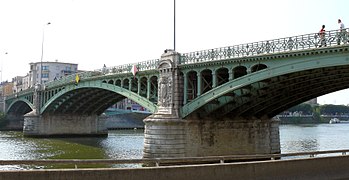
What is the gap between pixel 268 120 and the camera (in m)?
43.0

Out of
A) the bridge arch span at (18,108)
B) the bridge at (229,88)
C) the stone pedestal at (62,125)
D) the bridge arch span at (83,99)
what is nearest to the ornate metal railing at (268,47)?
the bridge at (229,88)

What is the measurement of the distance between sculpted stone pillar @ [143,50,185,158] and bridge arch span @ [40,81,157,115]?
13.5 meters

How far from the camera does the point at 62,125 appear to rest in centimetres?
7612

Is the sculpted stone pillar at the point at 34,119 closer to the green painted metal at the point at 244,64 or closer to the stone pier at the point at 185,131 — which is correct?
the green painted metal at the point at 244,64

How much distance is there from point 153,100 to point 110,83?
39.1 feet

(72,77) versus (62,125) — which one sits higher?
(72,77)

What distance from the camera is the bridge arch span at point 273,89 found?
27812 mm

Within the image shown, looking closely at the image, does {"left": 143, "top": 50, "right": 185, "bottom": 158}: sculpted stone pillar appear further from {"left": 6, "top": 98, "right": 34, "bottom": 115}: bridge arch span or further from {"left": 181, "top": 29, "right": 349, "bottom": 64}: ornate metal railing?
{"left": 6, "top": 98, "right": 34, "bottom": 115}: bridge arch span

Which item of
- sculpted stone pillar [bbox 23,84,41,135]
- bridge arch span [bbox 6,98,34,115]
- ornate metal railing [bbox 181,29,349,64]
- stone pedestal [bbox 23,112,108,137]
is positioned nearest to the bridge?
ornate metal railing [bbox 181,29,349,64]

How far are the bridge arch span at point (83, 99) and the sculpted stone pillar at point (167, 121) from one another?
13.5 meters

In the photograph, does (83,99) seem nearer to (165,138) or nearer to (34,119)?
(34,119)

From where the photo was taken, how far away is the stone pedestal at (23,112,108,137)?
245ft

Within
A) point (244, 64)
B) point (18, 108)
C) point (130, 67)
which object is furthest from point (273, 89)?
point (18, 108)

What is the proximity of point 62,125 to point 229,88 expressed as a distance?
51614 mm
